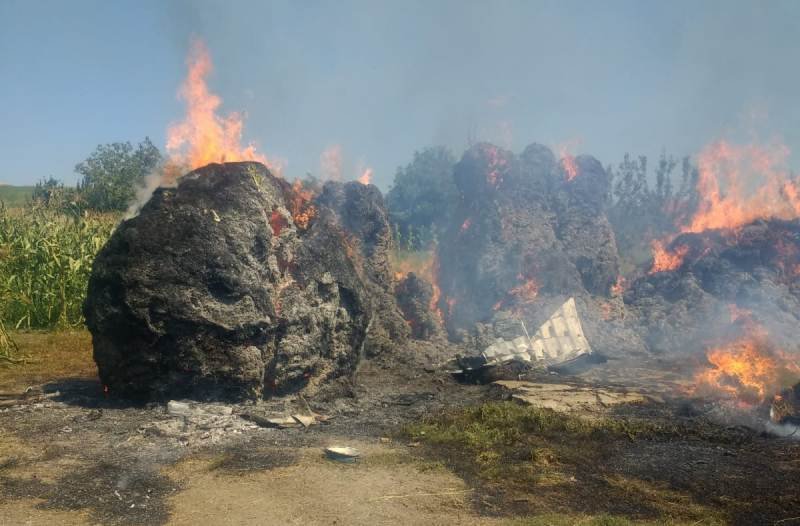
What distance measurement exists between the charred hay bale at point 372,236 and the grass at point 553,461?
569 cm

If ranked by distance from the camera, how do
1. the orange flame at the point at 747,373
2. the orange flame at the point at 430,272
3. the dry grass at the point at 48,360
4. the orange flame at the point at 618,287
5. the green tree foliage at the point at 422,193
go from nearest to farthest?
1. the dry grass at the point at 48,360
2. the orange flame at the point at 747,373
3. the orange flame at the point at 430,272
4. the orange flame at the point at 618,287
5. the green tree foliage at the point at 422,193

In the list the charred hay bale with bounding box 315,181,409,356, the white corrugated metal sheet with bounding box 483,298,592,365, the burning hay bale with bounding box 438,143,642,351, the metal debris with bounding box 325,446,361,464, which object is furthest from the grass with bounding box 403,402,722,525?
the burning hay bale with bounding box 438,143,642,351

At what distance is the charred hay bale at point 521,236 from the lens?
59.1 feet

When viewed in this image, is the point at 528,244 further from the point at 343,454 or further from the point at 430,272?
the point at 343,454

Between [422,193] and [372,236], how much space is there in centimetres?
2955

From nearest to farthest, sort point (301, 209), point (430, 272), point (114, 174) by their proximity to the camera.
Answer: point (301, 209) < point (430, 272) < point (114, 174)

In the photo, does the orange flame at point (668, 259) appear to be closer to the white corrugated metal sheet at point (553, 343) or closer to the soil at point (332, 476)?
the white corrugated metal sheet at point (553, 343)

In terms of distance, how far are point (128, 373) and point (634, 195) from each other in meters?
46.7

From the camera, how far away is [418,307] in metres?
15.8

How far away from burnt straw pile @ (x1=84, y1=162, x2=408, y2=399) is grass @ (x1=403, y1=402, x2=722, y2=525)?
2486 mm

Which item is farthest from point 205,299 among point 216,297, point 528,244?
point 528,244

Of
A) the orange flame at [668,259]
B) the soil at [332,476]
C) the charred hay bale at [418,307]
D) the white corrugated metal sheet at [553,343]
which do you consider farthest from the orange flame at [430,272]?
the soil at [332,476]

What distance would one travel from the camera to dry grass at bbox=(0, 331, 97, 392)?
9.52m

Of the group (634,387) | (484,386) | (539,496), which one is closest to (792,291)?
(634,387)
